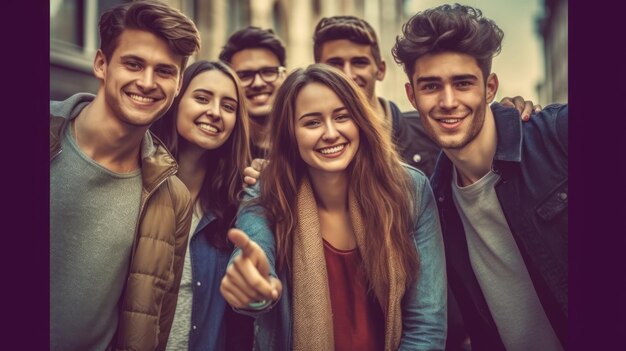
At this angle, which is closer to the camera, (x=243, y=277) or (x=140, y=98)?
(x=243, y=277)

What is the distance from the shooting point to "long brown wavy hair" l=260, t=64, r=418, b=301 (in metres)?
3.01

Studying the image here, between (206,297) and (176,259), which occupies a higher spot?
(176,259)

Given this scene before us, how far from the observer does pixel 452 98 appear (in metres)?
3.12

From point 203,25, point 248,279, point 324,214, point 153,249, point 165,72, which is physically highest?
point 203,25

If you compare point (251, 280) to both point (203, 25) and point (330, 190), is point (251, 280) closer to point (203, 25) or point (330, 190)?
point (330, 190)

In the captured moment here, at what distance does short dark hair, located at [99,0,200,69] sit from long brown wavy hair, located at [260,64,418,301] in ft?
2.07

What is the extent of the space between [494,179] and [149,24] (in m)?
2.12

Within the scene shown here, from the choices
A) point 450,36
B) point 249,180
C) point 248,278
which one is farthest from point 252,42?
point 248,278

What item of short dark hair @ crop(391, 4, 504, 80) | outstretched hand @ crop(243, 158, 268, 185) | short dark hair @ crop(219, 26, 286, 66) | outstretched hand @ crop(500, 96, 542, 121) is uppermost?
short dark hair @ crop(219, 26, 286, 66)

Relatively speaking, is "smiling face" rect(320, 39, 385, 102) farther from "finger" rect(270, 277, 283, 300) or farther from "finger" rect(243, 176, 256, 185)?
"finger" rect(270, 277, 283, 300)

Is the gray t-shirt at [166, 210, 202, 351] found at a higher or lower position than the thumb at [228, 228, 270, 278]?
lower

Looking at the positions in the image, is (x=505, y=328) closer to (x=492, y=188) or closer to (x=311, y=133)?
(x=492, y=188)

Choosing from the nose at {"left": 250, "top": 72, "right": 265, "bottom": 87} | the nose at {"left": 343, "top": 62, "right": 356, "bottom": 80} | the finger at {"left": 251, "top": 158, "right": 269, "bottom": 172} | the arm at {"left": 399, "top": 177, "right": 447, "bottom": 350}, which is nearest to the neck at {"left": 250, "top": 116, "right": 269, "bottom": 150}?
the nose at {"left": 250, "top": 72, "right": 265, "bottom": 87}

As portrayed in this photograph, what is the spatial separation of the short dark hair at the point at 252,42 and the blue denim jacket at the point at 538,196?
6.98 ft
